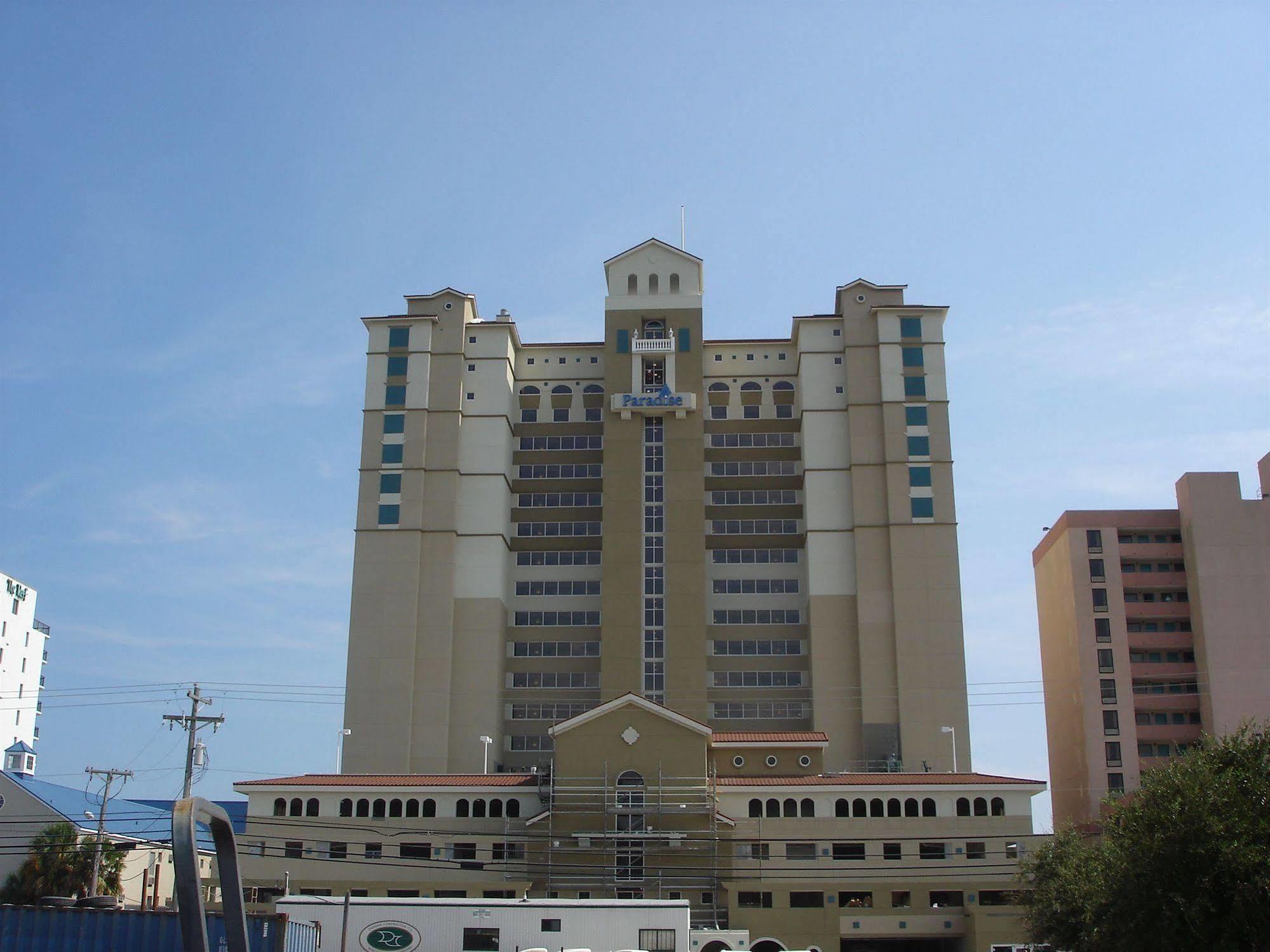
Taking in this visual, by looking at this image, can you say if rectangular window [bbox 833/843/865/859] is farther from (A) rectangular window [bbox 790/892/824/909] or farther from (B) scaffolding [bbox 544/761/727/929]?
(B) scaffolding [bbox 544/761/727/929]

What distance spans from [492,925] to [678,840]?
67.7 ft

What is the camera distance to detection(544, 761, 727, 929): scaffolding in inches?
2788

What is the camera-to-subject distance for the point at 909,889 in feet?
232

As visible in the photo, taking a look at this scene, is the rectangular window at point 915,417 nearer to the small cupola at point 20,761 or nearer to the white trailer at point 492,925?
the white trailer at point 492,925

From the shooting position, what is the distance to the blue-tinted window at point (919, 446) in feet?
314

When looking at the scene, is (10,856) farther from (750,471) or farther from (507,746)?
(750,471)

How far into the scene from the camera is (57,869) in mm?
66125

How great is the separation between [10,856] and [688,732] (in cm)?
3962

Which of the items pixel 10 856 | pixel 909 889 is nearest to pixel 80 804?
pixel 10 856

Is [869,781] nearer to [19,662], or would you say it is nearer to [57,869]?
[57,869]

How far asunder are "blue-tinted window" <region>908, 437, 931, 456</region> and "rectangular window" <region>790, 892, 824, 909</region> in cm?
3712

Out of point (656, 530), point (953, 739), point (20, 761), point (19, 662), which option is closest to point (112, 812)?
point (20, 761)

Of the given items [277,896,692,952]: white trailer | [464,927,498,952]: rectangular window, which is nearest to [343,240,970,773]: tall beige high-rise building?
[277,896,692,952]: white trailer

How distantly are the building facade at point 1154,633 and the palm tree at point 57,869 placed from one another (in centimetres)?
6808
